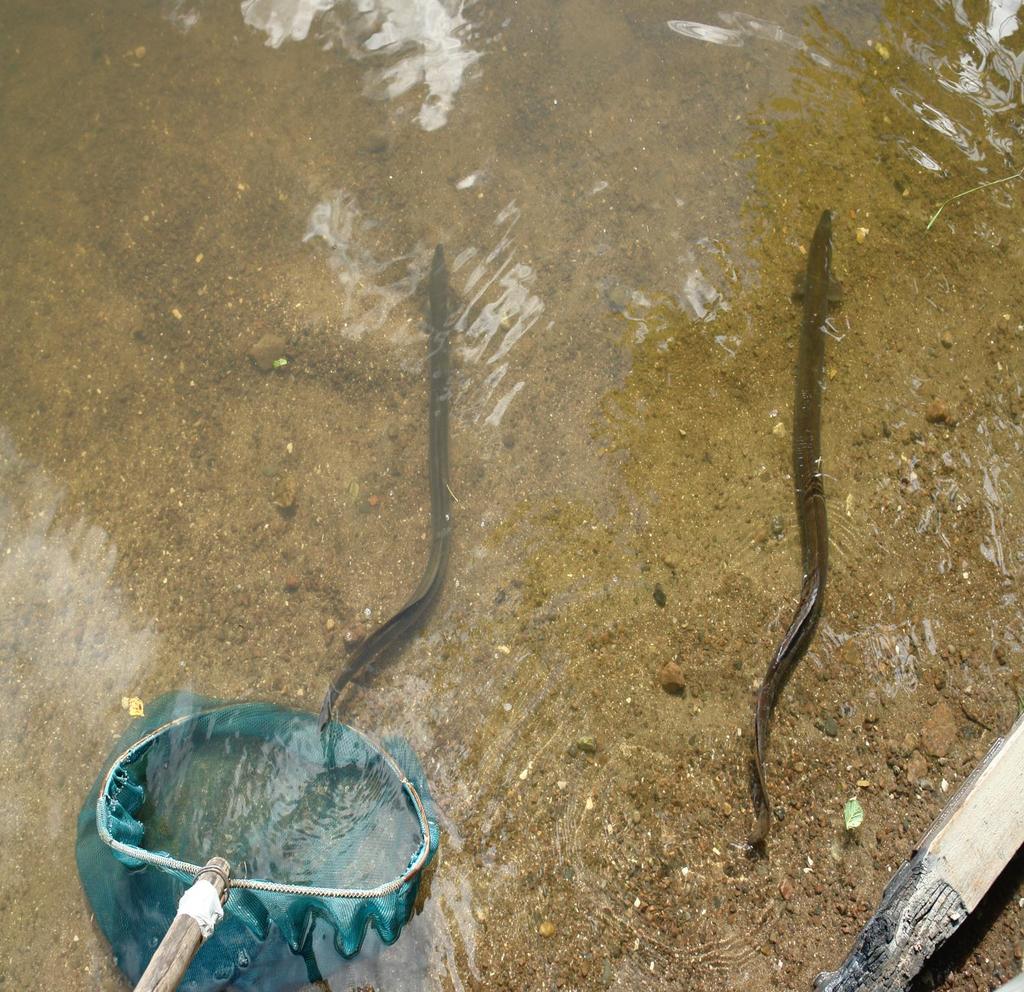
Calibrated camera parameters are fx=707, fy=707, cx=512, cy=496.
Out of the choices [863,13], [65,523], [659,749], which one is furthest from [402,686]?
[863,13]

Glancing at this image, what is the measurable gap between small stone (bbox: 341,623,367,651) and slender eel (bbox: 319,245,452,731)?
0.11 meters

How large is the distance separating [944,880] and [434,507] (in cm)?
281

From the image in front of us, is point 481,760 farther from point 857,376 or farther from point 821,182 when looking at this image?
point 821,182

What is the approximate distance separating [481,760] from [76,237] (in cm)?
429

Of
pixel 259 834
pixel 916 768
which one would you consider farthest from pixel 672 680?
pixel 259 834

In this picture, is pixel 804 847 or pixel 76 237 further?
pixel 76 237

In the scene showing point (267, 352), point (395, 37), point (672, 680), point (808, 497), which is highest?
point (395, 37)

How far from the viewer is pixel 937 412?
3.94 metres

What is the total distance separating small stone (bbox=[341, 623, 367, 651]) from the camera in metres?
3.80

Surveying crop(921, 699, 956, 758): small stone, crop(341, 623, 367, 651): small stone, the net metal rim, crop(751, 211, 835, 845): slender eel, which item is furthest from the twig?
the net metal rim

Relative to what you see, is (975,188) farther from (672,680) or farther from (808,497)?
(672,680)

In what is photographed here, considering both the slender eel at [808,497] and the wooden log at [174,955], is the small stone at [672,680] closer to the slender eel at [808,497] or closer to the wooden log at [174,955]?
the slender eel at [808,497]

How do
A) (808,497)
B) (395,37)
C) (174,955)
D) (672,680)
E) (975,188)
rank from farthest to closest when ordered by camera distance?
1. (395,37)
2. (975,188)
3. (808,497)
4. (672,680)
5. (174,955)

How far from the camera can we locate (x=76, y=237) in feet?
15.5
